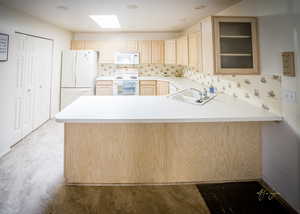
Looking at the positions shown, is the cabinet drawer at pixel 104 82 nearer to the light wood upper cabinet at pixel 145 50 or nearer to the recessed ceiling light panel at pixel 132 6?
the light wood upper cabinet at pixel 145 50

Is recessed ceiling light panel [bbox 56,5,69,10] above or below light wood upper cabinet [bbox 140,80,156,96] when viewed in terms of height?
above

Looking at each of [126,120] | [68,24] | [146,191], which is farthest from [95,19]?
[146,191]

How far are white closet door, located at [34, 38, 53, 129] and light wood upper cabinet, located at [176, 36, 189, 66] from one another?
293cm

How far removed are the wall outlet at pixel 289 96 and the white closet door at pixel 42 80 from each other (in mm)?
4045

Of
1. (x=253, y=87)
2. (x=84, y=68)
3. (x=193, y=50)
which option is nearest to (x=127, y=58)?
(x=84, y=68)

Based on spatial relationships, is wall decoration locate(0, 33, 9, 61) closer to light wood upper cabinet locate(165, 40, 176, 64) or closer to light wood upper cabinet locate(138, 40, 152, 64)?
light wood upper cabinet locate(138, 40, 152, 64)

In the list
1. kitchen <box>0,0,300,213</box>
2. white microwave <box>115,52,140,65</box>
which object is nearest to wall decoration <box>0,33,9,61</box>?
kitchen <box>0,0,300,213</box>

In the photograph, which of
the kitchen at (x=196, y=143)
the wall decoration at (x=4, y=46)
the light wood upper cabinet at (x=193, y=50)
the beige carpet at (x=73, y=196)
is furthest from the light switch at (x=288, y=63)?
the wall decoration at (x=4, y=46)

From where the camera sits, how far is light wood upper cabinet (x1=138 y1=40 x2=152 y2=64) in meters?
4.99

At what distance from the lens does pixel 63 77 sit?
4629 mm

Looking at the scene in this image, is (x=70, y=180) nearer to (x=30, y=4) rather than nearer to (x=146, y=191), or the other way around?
(x=146, y=191)

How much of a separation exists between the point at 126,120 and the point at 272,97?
→ 1.43 meters

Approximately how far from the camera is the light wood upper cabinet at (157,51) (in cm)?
500

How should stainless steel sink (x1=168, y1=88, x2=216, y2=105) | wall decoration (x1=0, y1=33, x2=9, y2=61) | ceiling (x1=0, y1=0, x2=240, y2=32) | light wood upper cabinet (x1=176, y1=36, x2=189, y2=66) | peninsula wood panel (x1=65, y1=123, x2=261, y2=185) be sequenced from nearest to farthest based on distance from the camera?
peninsula wood panel (x1=65, y1=123, x2=261, y2=185), stainless steel sink (x1=168, y1=88, x2=216, y2=105), wall decoration (x1=0, y1=33, x2=9, y2=61), ceiling (x1=0, y1=0, x2=240, y2=32), light wood upper cabinet (x1=176, y1=36, x2=189, y2=66)
